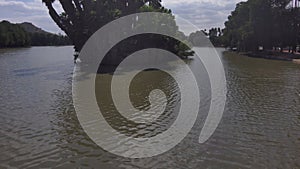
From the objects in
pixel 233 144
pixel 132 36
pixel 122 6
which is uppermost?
pixel 122 6

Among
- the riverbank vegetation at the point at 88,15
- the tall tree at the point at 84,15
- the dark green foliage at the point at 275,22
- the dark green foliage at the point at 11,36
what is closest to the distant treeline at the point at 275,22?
the dark green foliage at the point at 275,22

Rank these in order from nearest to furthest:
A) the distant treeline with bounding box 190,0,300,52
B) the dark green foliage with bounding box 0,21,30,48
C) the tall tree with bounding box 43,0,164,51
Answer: the tall tree with bounding box 43,0,164,51 < the distant treeline with bounding box 190,0,300,52 < the dark green foliage with bounding box 0,21,30,48

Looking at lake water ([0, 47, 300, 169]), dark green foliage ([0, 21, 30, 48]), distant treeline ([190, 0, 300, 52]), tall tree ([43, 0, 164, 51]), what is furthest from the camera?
dark green foliage ([0, 21, 30, 48])

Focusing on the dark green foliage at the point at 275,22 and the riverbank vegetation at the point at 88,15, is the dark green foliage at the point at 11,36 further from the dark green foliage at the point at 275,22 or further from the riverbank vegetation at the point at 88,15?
the dark green foliage at the point at 275,22

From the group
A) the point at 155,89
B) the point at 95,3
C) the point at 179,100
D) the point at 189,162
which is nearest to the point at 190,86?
the point at 155,89

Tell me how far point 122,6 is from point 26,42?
70584 mm

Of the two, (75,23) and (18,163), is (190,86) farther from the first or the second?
(75,23)

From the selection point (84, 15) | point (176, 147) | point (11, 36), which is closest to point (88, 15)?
point (84, 15)

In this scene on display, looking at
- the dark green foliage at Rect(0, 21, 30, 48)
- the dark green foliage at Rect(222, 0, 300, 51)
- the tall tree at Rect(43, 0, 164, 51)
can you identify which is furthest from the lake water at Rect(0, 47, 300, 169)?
the dark green foliage at Rect(0, 21, 30, 48)

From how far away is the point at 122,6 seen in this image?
32469 millimetres

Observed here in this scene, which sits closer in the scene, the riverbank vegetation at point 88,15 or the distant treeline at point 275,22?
the riverbank vegetation at point 88,15

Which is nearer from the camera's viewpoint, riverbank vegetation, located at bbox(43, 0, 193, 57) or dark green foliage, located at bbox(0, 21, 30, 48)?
riverbank vegetation, located at bbox(43, 0, 193, 57)

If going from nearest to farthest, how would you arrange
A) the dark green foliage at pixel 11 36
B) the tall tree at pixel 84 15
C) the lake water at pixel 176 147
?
the lake water at pixel 176 147 < the tall tree at pixel 84 15 < the dark green foliage at pixel 11 36

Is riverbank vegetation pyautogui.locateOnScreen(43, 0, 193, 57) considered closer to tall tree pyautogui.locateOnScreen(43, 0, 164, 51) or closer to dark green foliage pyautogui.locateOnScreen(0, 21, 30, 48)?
tall tree pyautogui.locateOnScreen(43, 0, 164, 51)
